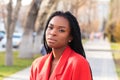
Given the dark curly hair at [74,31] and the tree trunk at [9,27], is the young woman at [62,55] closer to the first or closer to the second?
the dark curly hair at [74,31]

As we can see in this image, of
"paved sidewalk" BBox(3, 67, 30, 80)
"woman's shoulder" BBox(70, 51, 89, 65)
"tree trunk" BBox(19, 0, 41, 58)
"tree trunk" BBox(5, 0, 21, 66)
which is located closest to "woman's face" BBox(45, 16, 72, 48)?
"woman's shoulder" BBox(70, 51, 89, 65)

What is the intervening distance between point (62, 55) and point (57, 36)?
125 millimetres

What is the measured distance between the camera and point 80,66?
2551 mm

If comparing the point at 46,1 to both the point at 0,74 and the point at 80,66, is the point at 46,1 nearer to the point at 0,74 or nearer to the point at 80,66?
the point at 0,74

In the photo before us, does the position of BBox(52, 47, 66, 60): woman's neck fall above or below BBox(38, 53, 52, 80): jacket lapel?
above

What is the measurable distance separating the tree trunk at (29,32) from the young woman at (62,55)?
712 inches

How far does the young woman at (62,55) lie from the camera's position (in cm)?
255

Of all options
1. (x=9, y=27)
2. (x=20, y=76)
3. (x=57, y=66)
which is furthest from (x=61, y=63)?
(x=9, y=27)

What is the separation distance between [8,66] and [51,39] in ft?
45.8

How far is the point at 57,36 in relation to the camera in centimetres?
260

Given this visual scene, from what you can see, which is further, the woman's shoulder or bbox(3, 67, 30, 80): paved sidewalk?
bbox(3, 67, 30, 80): paved sidewalk

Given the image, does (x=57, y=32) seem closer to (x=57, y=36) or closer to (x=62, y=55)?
(x=57, y=36)

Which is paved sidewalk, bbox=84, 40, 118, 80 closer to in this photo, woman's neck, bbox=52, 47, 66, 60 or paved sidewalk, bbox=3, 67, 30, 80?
paved sidewalk, bbox=3, 67, 30, 80

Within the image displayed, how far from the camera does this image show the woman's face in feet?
8.53
